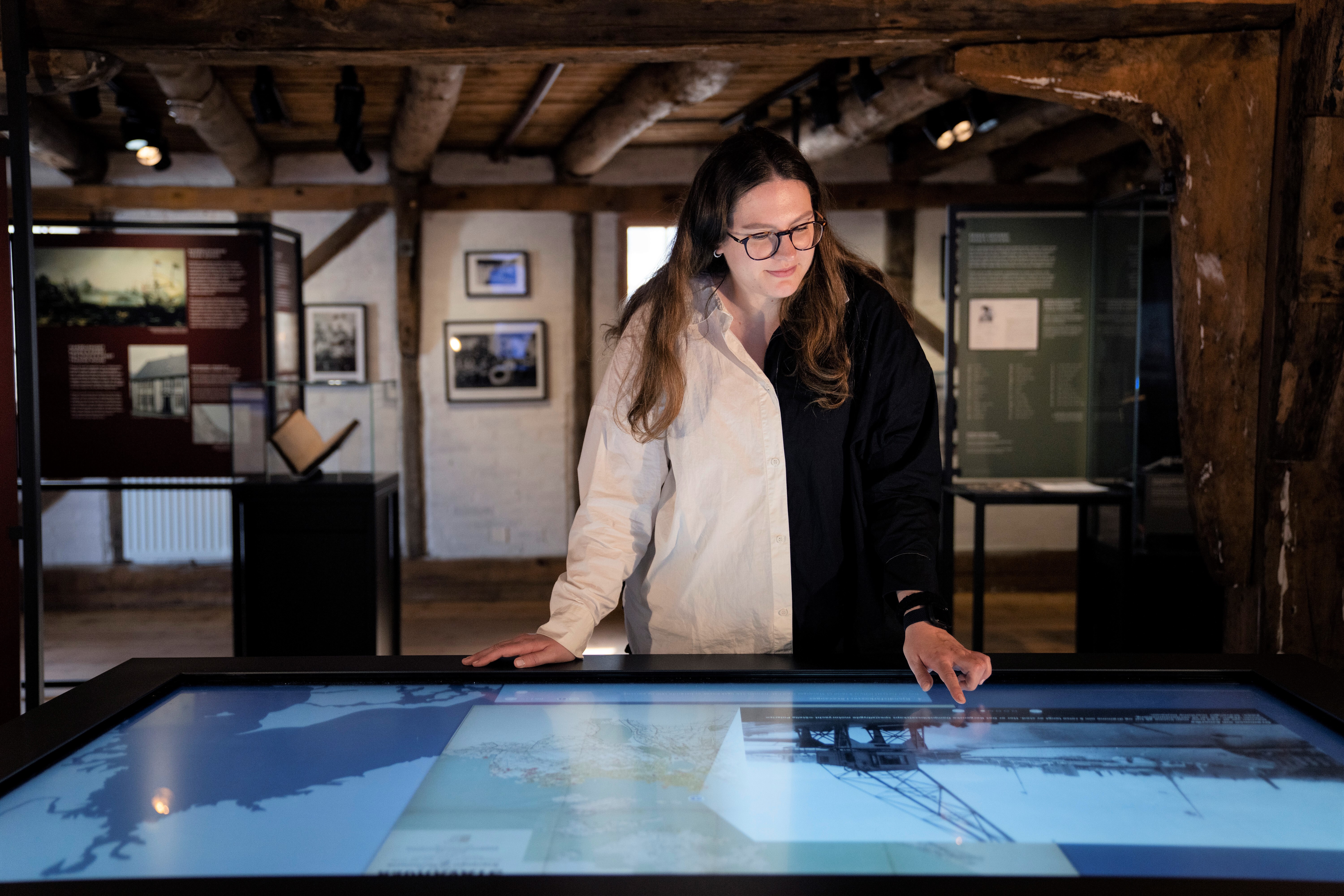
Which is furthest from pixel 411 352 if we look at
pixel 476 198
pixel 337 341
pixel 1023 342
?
pixel 1023 342

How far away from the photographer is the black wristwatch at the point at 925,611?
5.28 feet

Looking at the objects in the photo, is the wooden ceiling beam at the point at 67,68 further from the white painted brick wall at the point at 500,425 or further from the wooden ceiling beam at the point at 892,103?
the white painted brick wall at the point at 500,425

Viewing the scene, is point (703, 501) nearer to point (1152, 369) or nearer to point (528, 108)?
point (1152, 369)

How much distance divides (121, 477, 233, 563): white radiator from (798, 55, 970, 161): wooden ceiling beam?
15.1ft

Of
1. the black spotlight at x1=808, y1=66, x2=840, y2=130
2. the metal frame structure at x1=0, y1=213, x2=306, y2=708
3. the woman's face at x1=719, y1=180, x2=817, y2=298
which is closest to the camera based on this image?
the woman's face at x1=719, y1=180, x2=817, y2=298

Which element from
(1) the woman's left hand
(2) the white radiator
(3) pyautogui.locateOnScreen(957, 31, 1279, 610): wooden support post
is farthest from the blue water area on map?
(2) the white radiator

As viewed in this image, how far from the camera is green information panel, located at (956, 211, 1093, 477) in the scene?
4.42 metres

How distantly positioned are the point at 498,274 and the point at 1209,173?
4933mm

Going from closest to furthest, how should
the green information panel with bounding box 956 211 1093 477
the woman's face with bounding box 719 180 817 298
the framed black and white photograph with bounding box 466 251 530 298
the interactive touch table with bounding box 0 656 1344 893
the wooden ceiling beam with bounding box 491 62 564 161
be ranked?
1. the interactive touch table with bounding box 0 656 1344 893
2. the woman's face with bounding box 719 180 817 298
3. the green information panel with bounding box 956 211 1093 477
4. the wooden ceiling beam with bounding box 491 62 564 161
5. the framed black and white photograph with bounding box 466 251 530 298

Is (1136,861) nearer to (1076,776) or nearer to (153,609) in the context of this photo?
(1076,776)

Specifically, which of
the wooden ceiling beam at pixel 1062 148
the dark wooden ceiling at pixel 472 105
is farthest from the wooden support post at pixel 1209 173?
the wooden ceiling beam at pixel 1062 148

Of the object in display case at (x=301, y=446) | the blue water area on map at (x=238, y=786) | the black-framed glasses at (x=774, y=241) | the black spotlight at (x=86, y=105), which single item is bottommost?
the blue water area on map at (x=238, y=786)

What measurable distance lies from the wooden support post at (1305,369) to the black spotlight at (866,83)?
1.78m

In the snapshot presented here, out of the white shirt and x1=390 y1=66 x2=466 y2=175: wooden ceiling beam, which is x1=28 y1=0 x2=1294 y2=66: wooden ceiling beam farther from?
the white shirt
